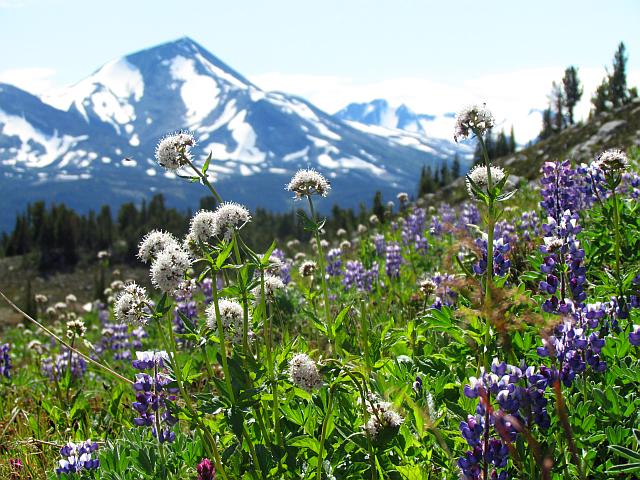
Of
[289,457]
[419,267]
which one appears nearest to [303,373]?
[289,457]

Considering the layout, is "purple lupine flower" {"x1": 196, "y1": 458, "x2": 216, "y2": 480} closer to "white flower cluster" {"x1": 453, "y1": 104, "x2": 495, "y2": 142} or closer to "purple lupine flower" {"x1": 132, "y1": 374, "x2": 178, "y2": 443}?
"purple lupine flower" {"x1": 132, "y1": 374, "x2": 178, "y2": 443}

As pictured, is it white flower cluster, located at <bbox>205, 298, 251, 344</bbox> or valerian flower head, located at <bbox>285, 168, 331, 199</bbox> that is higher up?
valerian flower head, located at <bbox>285, 168, 331, 199</bbox>

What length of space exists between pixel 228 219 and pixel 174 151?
0.46m

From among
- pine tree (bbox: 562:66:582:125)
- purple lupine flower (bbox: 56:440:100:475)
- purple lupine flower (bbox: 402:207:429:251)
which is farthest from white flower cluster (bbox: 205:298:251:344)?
pine tree (bbox: 562:66:582:125)

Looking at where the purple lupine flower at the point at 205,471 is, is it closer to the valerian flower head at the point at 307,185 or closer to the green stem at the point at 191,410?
the green stem at the point at 191,410

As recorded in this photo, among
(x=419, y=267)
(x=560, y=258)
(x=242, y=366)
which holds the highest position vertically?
(x=560, y=258)

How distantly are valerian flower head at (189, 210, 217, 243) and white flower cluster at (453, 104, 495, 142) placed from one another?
1.34 m

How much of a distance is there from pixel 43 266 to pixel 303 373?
5720cm

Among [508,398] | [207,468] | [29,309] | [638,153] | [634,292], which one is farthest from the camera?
[29,309]

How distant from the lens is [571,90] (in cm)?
7438

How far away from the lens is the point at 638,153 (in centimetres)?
1253

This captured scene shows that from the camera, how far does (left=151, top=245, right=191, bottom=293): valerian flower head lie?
266 centimetres

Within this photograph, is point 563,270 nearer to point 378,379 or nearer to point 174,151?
point 378,379

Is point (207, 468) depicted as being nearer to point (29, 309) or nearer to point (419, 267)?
point (419, 267)
